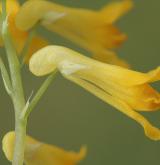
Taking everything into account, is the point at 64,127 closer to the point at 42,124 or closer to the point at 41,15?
the point at 42,124

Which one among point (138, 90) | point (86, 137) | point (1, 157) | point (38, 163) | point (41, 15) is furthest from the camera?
point (86, 137)

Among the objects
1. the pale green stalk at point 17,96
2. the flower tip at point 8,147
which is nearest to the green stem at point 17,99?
the pale green stalk at point 17,96

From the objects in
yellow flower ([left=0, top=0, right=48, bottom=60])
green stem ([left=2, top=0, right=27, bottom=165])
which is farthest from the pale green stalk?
yellow flower ([left=0, top=0, right=48, bottom=60])

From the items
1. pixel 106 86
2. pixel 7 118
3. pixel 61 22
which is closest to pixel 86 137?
pixel 7 118

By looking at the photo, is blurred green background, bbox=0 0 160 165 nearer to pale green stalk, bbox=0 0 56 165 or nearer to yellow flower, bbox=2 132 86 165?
yellow flower, bbox=2 132 86 165

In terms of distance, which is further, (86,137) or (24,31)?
(86,137)

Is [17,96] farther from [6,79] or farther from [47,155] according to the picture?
[47,155]
